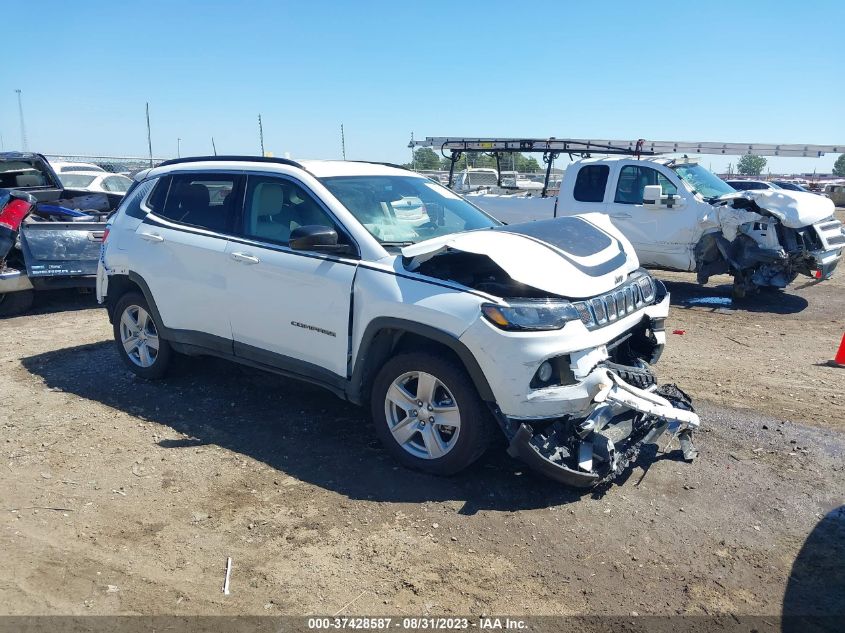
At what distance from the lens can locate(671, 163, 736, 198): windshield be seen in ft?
35.3

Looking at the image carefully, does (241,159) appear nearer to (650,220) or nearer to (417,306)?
(417,306)

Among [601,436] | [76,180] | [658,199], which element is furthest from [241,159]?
[76,180]

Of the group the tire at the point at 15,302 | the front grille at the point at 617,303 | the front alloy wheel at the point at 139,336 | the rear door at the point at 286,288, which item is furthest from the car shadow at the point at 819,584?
the tire at the point at 15,302

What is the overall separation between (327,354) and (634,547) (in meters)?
2.26

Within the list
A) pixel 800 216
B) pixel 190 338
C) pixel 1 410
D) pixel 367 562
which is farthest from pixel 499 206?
pixel 367 562

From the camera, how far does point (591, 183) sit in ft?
37.7

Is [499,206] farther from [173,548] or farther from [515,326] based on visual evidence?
[173,548]

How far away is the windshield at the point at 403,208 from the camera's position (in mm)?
4840

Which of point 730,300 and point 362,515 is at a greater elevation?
point 362,515

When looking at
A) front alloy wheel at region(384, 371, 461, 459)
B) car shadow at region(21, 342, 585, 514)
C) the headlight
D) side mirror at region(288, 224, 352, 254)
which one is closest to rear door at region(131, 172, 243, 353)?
car shadow at region(21, 342, 585, 514)

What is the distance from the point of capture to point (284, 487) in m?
4.33

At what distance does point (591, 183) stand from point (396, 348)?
7.96 m

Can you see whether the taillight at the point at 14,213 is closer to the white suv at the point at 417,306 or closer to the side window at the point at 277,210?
the white suv at the point at 417,306

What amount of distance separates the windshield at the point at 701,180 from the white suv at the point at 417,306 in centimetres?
621
